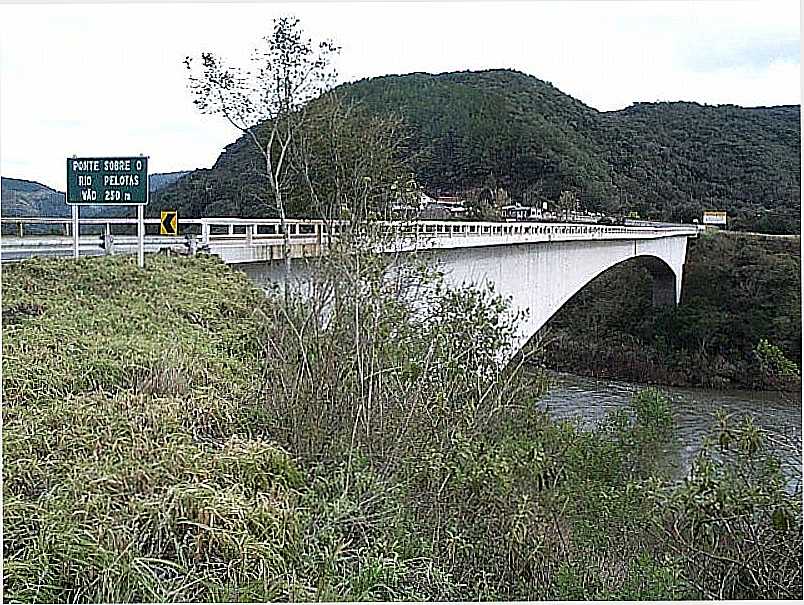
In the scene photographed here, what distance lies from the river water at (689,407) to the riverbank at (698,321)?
1.35m

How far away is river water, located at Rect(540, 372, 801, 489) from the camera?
16.1m

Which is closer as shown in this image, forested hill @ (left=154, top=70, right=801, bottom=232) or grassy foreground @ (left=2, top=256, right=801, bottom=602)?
grassy foreground @ (left=2, top=256, right=801, bottom=602)

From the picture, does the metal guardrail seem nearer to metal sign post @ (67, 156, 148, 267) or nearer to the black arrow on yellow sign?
the black arrow on yellow sign

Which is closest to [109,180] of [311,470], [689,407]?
[311,470]

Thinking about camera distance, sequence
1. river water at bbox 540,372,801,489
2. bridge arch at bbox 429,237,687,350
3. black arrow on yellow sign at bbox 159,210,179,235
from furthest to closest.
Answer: bridge arch at bbox 429,237,687,350
river water at bbox 540,372,801,489
black arrow on yellow sign at bbox 159,210,179,235

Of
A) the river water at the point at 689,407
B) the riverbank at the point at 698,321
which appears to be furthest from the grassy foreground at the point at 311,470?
the riverbank at the point at 698,321

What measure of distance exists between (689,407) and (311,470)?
66.2ft

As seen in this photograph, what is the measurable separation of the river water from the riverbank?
1.35 m

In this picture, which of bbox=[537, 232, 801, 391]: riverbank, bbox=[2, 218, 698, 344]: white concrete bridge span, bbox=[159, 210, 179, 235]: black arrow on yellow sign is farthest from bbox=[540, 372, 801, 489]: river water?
bbox=[159, 210, 179, 235]: black arrow on yellow sign

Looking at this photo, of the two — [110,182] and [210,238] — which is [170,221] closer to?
[210,238]

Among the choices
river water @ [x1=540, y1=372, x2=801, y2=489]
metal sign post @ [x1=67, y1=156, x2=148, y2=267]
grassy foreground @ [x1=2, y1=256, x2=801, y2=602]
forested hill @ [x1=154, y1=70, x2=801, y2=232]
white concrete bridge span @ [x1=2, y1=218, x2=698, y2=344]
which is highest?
forested hill @ [x1=154, y1=70, x2=801, y2=232]

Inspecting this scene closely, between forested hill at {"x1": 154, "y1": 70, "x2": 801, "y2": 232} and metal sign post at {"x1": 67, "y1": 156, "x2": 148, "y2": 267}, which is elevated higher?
forested hill at {"x1": 154, "y1": 70, "x2": 801, "y2": 232}

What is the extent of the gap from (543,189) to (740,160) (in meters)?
12.1

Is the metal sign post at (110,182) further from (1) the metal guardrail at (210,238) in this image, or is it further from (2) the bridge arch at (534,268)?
(2) the bridge arch at (534,268)
